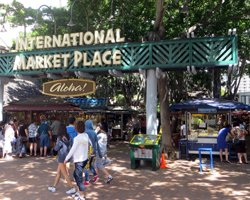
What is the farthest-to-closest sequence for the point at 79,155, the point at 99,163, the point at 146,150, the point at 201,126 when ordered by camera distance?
the point at 201,126, the point at 146,150, the point at 99,163, the point at 79,155

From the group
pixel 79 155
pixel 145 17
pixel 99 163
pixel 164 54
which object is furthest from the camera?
pixel 145 17

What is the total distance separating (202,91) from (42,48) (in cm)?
2139

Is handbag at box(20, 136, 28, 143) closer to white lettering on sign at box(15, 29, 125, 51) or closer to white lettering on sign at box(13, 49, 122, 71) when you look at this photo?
white lettering on sign at box(13, 49, 122, 71)

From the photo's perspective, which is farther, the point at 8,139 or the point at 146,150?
the point at 8,139

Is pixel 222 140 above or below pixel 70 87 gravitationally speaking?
below

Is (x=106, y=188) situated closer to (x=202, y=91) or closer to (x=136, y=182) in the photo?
(x=136, y=182)

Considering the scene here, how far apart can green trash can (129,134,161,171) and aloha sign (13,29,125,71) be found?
296 centimetres

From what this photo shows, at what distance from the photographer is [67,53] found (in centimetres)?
1361

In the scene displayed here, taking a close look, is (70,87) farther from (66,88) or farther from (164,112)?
(164,112)

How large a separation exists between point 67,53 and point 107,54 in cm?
170

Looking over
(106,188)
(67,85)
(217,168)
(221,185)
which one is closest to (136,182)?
(106,188)

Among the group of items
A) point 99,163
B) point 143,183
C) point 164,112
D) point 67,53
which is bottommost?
point 143,183

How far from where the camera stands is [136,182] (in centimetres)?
971

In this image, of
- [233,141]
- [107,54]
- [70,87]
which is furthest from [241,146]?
[70,87]
